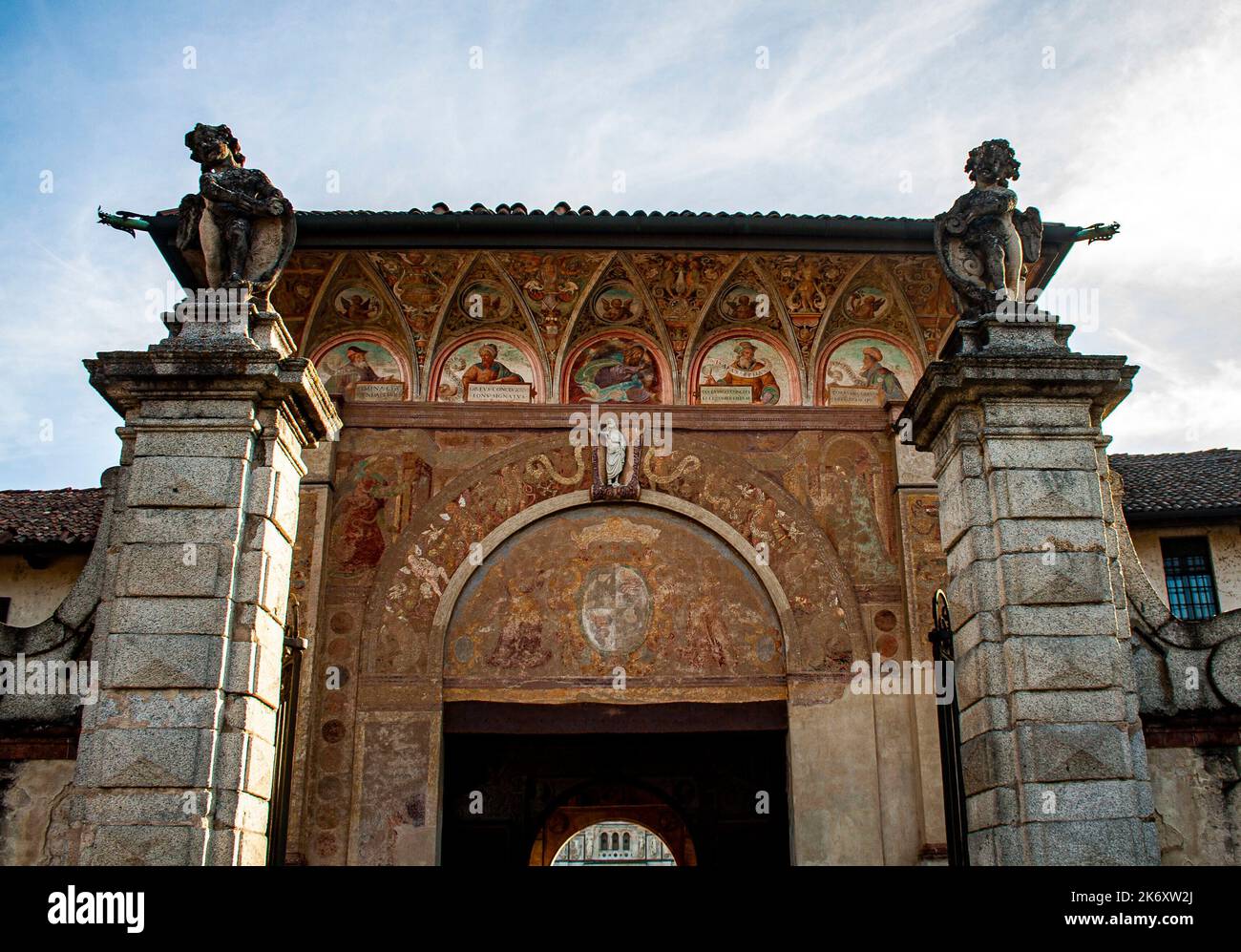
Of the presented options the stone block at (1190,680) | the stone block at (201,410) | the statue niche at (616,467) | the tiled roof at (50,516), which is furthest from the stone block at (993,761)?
the tiled roof at (50,516)

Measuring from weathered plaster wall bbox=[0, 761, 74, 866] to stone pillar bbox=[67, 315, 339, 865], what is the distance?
1217 mm

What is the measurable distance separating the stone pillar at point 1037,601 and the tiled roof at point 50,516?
10697mm

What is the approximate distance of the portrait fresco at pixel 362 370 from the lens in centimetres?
1244

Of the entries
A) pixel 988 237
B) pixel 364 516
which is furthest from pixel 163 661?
pixel 988 237

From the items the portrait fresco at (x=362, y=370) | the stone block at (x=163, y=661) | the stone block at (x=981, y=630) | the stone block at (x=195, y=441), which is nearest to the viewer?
the stone block at (x=163, y=661)

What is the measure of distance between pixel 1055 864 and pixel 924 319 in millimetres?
7176

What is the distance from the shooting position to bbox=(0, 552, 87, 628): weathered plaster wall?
14695mm

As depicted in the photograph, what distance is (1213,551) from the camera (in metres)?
15.2

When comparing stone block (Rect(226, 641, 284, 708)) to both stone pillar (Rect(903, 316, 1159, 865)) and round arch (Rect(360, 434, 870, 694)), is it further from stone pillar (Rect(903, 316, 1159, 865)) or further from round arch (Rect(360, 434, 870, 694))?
stone pillar (Rect(903, 316, 1159, 865))

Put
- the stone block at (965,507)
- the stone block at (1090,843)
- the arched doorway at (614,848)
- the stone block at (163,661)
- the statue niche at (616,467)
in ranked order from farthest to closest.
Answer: the arched doorway at (614,848) < the statue niche at (616,467) < the stone block at (965,507) < the stone block at (163,661) < the stone block at (1090,843)

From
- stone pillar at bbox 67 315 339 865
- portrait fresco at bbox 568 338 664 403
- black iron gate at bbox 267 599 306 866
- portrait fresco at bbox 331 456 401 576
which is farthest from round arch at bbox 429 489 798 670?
stone pillar at bbox 67 315 339 865

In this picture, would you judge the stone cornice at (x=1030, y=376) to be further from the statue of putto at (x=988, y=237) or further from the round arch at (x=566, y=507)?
the round arch at (x=566, y=507)

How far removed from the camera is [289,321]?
12.5 meters
